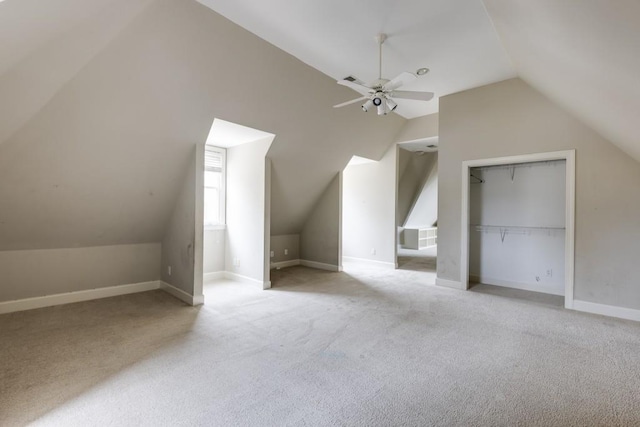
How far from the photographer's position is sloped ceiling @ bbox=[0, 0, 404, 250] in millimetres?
2516

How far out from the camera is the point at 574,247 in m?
3.97

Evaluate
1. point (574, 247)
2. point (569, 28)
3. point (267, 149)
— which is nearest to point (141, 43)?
point (267, 149)

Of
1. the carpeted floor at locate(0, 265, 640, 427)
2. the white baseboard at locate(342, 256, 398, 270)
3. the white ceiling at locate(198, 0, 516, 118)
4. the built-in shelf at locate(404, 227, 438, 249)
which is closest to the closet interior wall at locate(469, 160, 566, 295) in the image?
the carpeted floor at locate(0, 265, 640, 427)

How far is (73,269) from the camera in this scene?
13.7 ft

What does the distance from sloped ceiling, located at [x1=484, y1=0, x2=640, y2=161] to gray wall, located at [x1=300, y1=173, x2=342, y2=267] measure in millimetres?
3875

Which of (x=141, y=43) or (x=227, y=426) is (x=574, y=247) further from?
(x=141, y=43)

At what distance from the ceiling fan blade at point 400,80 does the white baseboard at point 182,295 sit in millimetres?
3740

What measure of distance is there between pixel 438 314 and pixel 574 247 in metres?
2.18

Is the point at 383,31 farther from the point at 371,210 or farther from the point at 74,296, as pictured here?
the point at 74,296

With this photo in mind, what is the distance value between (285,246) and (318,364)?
4546 mm

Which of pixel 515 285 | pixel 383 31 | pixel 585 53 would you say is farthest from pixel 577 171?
pixel 383 31

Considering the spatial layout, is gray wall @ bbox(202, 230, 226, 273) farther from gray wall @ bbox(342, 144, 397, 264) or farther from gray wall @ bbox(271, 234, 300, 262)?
gray wall @ bbox(342, 144, 397, 264)

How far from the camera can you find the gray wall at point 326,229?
20.9 ft

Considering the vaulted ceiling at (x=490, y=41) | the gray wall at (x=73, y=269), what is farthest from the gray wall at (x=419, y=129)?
the gray wall at (x=73, y=269)
